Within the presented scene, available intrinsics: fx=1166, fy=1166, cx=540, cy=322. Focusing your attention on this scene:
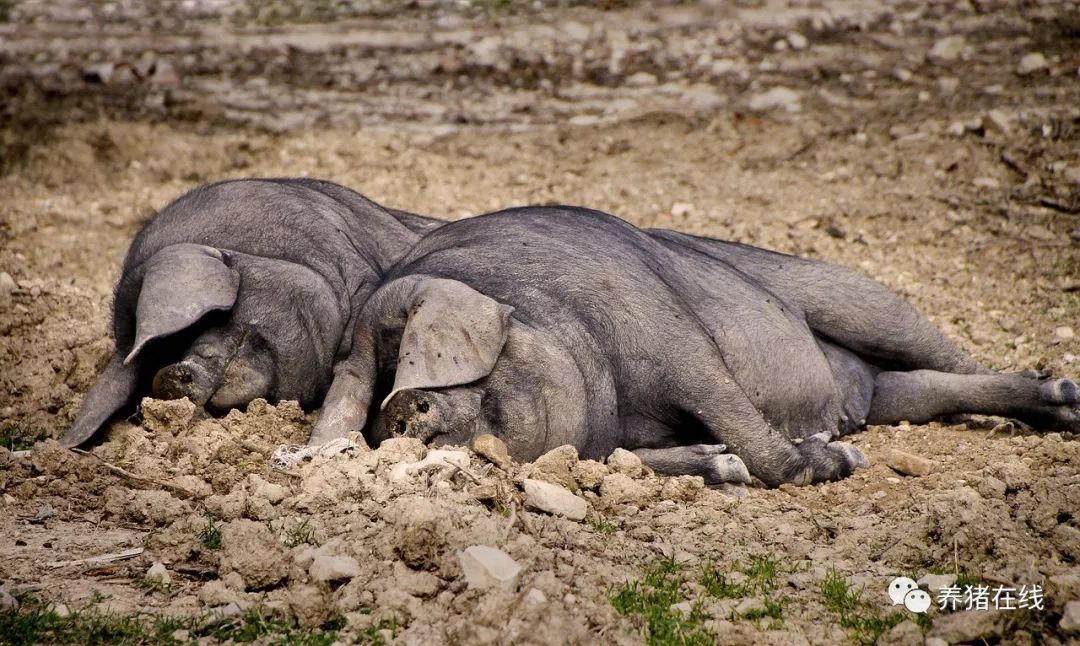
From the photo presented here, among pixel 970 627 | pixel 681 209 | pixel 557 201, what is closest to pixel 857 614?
pixel 970 627

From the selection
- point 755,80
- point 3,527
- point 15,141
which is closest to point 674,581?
point 3,527

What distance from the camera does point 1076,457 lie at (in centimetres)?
430

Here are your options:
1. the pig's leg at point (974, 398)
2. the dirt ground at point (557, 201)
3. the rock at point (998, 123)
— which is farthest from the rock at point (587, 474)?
the rock at point (998, 123)

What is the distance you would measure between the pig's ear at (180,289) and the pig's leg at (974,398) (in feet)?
9.74

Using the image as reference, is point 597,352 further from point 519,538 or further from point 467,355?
point 519,538

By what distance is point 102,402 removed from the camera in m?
4.48

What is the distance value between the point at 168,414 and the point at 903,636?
262 centimetres

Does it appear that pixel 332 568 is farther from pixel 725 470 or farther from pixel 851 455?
pixel 851 455

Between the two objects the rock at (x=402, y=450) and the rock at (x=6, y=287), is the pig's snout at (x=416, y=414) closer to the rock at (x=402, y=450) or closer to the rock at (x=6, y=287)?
the rock at (x=402, y=450)

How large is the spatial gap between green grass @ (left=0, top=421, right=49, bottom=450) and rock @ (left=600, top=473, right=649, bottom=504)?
92.3 inches

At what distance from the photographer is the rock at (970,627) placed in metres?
3.14

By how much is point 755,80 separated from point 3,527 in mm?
6405

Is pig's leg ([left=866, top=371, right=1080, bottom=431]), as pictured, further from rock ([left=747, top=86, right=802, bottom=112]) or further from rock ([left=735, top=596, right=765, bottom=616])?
rock ([left=747, top=86, right=802, bottom=112])

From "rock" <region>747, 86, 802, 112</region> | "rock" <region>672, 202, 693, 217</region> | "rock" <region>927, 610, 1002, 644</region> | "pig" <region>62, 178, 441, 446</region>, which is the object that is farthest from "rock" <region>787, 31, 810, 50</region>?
"rock" <region>927, 610, 1002, 644</region>
